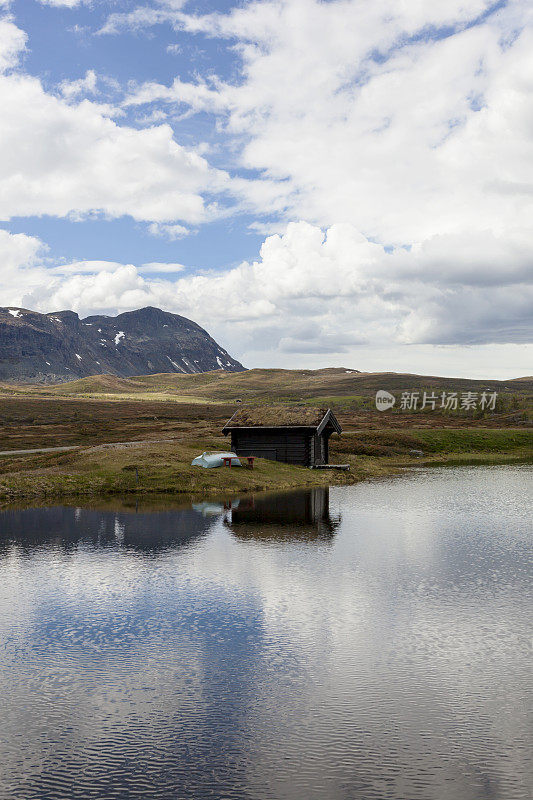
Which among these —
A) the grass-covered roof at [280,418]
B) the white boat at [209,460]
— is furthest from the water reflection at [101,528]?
the grass-covered roof at [280,418]

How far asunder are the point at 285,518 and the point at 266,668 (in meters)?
20.6

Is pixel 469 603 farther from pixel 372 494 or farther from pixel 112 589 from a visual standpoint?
pixel 372 494

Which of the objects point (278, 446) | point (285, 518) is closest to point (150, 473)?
point (278, 446)

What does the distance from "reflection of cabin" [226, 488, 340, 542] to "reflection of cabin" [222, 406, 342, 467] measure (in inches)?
479

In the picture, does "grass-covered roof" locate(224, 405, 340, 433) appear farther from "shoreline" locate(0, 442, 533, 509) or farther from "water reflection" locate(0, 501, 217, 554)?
"water reflection" locate(0, 501, 217, 554)

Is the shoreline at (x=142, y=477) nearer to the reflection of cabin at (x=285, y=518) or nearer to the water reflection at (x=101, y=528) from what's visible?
the reflection of cabin at (x=285, y=518)

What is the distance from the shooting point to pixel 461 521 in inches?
1345

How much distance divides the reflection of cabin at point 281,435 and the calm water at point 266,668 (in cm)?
2853

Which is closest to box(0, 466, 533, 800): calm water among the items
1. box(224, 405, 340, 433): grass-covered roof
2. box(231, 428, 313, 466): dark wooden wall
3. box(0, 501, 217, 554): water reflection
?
box(0, 501, 217, 554): water reflection

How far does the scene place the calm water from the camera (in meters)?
10.7

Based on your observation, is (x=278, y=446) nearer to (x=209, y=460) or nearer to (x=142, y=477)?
(x=209, y=460)

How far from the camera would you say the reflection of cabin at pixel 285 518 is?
30641 mm

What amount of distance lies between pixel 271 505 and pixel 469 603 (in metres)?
21.4

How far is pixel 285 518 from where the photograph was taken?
35.3 meters
